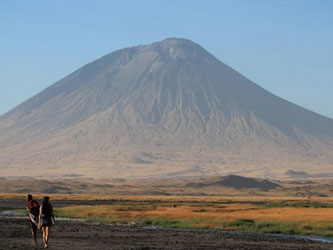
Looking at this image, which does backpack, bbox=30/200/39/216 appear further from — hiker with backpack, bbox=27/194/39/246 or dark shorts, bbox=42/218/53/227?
dark shorts, bbox=42/218/53/227

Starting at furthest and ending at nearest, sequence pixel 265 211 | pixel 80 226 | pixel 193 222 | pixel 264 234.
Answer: pixel 265 211 → pixel 193 222 → pixel 80 226 → pixel 264 234

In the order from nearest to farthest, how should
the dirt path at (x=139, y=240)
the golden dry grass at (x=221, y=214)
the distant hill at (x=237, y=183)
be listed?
the dirt path at (x=139, y=240)
the golden dry grass at (x=221, y=214)
the distant hill at (x=237, y=183)

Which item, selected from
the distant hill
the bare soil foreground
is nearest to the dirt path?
the bare soil foreground

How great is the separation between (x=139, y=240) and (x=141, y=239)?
0.76m

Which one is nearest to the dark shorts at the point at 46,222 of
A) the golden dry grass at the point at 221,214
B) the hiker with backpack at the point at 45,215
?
→ the hiker with backpack at the point at 45,215

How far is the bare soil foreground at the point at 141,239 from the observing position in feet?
116

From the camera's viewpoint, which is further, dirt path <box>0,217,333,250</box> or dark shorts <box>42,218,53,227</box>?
dirt path <box>0,217,333,250</box>

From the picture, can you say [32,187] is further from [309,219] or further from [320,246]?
[320,246]

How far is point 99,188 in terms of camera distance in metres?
182

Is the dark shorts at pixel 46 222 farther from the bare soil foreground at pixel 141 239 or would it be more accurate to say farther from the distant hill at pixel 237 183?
the distant hill at pixel 237 183

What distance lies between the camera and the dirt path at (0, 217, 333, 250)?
116 ft

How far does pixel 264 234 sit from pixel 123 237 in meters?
9.84

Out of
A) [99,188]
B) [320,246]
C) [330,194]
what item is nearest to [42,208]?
[320,246]

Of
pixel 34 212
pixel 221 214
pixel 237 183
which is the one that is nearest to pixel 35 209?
pixel 34 212
